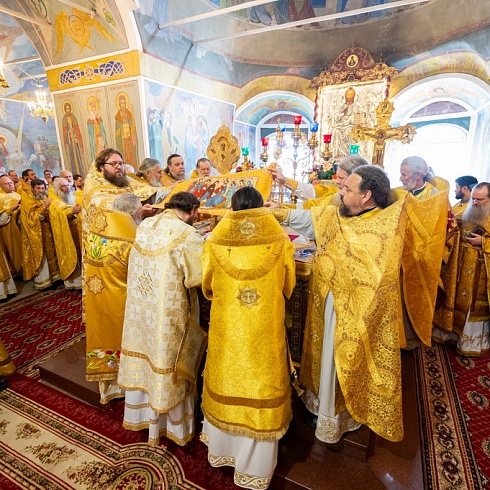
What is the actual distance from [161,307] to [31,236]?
5272 mm

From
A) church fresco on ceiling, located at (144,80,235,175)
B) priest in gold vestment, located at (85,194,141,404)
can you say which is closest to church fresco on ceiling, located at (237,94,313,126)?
church fresco on ceiling, located at (144,80,235,175)

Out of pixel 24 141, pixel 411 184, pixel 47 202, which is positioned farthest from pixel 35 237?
pixel 24 141

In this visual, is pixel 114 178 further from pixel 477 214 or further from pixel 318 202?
pixel 477 214

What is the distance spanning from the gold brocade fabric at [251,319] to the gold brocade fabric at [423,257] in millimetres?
1648

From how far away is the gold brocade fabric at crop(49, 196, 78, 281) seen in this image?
600 cm

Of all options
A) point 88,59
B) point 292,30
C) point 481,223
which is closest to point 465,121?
point 292,30

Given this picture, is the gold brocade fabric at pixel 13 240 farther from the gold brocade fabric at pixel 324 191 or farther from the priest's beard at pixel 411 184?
the priest's beard at pixel 411 184

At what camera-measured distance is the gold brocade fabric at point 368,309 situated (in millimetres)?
1927

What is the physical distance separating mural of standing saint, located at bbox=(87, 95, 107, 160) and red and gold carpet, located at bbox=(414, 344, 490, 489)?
31.5 feet

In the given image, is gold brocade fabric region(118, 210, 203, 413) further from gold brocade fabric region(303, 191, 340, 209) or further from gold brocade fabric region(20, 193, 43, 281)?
gold brocade fabric region(20, 193, 43, 281)

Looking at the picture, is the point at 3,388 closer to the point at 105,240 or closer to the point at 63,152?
the point at 105,240

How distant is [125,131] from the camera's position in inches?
354

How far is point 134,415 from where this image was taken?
8.67 ft

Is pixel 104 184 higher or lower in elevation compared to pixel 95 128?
lower
